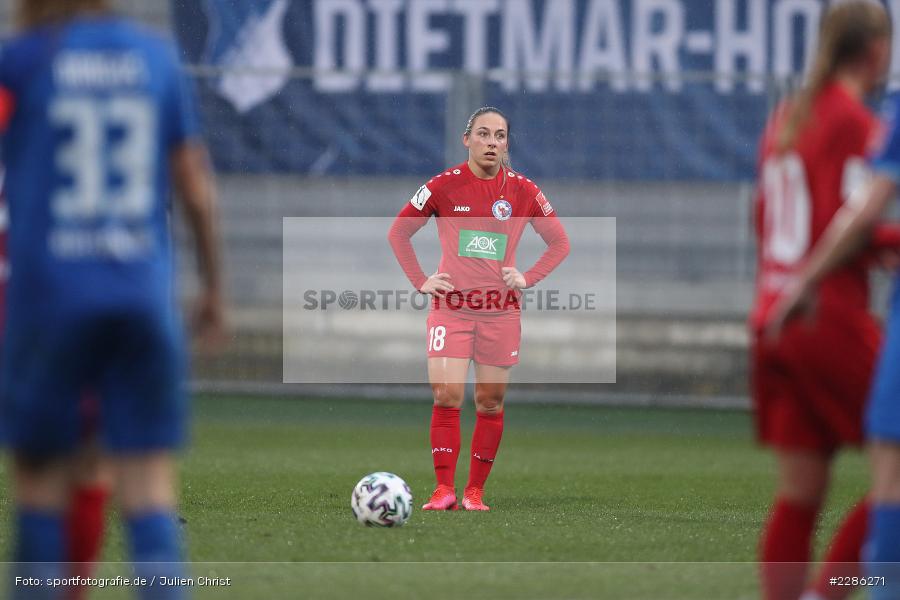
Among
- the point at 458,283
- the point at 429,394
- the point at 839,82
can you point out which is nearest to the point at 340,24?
the point at 429,394

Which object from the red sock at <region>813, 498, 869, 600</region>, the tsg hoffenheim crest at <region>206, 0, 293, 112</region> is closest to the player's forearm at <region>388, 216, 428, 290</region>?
the red sock at <region>813, 498, 869, 600</region>

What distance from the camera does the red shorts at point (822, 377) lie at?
3691mm

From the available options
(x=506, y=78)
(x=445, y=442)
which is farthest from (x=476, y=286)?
(x=506, y=78)

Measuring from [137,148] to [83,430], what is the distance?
622 mm

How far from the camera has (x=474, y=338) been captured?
8.09m

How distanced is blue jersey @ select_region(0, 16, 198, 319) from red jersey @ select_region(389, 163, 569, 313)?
487 cm

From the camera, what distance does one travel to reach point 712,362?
13719mm

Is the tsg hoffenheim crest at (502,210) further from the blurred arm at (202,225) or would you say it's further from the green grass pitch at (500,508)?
the blurred arm at (202,225)

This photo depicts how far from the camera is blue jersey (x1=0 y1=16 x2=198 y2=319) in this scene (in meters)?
3.20

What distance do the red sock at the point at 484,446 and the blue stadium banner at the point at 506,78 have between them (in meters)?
6.26

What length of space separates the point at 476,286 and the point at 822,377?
4.51m

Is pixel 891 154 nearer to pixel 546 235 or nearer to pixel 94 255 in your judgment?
pixel 94 255

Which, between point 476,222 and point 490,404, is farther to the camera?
point 476,222

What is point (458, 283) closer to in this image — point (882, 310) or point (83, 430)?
point (83, 430)
